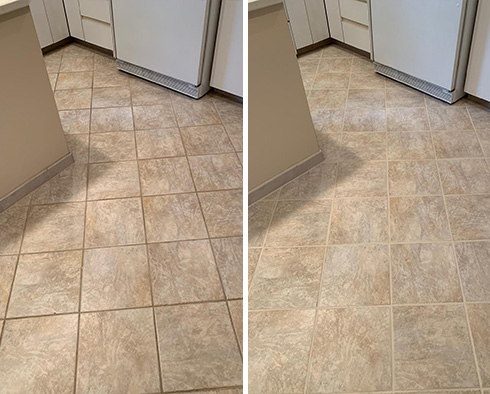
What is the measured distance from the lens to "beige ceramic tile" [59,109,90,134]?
2277mm

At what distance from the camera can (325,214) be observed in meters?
1.84

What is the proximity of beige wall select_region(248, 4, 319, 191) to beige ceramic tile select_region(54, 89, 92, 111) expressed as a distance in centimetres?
94

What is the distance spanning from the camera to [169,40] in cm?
248

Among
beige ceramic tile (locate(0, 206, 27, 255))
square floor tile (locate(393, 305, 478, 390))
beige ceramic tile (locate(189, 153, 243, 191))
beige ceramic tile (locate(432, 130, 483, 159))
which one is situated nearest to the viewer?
square floor tile (locate(393, 305, 478, 390))

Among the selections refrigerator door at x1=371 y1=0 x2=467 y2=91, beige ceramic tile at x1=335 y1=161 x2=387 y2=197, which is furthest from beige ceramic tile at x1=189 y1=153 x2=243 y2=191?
refrigerator door at x1=371 y1=0 x2=467 y2=91

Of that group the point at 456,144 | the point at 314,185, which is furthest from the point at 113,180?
the point at 456,144

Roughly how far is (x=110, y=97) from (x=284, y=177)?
0.99 metres

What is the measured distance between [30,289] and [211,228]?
579 millimetres

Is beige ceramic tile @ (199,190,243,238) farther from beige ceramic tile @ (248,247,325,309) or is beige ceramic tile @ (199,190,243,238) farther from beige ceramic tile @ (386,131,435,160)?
beige ceramic tile @ (386,131,435,160)

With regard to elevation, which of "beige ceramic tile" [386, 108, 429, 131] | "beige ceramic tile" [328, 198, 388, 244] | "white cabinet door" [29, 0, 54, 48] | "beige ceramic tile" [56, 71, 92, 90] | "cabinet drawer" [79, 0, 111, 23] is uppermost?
"white cabinet door" [29, 0, 54, 48]

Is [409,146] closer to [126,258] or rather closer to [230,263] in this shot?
[230,263]

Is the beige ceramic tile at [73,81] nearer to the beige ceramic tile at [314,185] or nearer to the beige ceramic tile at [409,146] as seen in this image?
the beige ceramic tile at [314,185]

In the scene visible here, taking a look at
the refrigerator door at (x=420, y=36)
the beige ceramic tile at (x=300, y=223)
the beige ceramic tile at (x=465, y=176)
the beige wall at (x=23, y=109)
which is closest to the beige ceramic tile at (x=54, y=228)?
the beige wall at (x=23, y=109)

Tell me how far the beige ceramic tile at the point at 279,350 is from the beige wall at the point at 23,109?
1.00 meters
